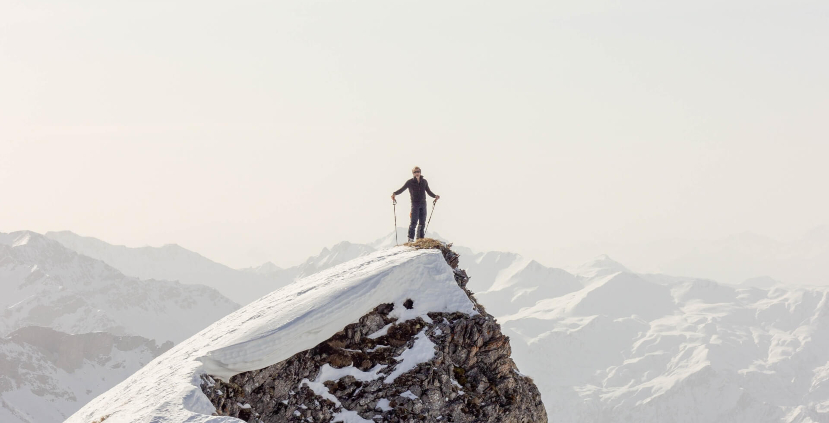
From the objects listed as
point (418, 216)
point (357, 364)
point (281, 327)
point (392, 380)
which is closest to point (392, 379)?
point (392, 380)

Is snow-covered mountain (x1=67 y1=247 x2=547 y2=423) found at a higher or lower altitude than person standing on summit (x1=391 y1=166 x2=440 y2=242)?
lower

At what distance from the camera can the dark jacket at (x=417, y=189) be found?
3634 centimetres

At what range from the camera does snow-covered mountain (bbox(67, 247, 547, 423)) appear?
82.2 feet

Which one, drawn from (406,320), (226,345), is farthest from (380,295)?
(226,345)

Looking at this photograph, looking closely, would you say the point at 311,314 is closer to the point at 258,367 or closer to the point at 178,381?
the point at 258,367

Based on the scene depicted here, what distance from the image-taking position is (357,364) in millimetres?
26188

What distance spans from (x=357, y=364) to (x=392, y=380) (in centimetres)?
141

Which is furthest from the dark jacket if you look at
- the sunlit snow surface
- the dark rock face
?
the dark rock face

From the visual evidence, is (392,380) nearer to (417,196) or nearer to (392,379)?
(392,379)

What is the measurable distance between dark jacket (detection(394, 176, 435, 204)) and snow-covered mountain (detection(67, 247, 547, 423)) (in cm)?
766

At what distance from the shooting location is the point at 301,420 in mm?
24922

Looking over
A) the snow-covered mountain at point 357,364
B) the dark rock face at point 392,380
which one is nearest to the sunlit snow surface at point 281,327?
the snow-covered mountain at point 357,364

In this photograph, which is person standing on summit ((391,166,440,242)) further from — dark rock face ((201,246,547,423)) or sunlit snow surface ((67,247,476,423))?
dark rock face ((201,246,547,423))

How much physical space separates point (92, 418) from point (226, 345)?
511 centimetres
